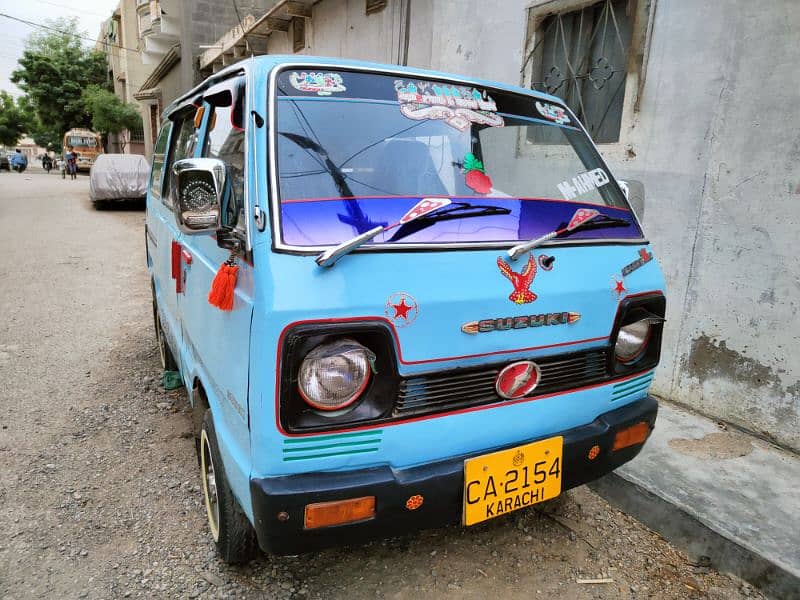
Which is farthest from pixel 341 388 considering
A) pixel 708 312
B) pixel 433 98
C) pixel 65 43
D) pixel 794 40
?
pixel 65 43

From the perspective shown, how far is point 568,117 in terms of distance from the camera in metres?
2.70

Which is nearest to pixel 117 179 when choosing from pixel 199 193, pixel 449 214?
pixel 199 193

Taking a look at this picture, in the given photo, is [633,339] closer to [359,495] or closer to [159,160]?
[359,495]

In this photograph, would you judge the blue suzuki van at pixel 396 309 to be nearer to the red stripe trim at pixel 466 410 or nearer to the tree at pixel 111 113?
the red stripe trim at pixel 466 410

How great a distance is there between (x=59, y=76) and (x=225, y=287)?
136 ft

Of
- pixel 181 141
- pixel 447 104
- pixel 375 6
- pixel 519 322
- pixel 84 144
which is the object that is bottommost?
pixel 519 322

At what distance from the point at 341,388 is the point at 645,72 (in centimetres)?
333

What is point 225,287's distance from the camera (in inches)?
72.4

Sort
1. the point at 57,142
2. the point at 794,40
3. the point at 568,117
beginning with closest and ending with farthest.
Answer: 1. the point at 568,117
2. the point at 794,40
3. the point at 57,142

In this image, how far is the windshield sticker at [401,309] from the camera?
165 cm

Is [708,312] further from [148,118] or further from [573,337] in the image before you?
[148,118]

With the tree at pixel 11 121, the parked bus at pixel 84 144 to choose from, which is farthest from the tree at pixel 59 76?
the tree at pixel 11 121

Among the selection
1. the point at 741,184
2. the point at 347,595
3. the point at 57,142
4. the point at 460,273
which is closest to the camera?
the point at 460,273

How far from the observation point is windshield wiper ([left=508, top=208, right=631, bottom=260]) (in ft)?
6.23
